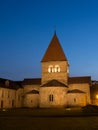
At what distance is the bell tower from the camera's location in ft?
187

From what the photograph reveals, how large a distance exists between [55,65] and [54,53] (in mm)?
3157

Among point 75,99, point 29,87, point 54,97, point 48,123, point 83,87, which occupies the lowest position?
point 48,123

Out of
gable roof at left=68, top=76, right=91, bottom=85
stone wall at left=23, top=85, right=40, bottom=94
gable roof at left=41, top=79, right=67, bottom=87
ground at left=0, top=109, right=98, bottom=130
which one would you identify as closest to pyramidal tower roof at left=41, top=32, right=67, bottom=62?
gable roof at left=41, top=79, right=67, bottom=87

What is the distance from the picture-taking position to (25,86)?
214ft

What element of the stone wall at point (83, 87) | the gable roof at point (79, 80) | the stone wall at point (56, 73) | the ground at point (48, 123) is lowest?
the ground at point (48, 123)

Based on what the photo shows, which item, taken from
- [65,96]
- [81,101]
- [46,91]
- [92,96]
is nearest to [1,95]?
A: [46,91]

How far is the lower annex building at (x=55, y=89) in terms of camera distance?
51.9m

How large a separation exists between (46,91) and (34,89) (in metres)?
12.1

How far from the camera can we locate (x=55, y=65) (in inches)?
2263

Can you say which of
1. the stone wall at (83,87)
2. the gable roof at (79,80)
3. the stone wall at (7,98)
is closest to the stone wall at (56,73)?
the stone wall at (83,87)

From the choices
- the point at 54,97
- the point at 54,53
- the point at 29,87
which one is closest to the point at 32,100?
the point at 54,97

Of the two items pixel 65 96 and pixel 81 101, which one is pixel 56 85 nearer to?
pixel 65 96

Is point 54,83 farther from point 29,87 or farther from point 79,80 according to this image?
point 29,87

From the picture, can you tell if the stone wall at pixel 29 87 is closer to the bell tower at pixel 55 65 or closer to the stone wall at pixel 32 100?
the bell tower at pixel 55 65
